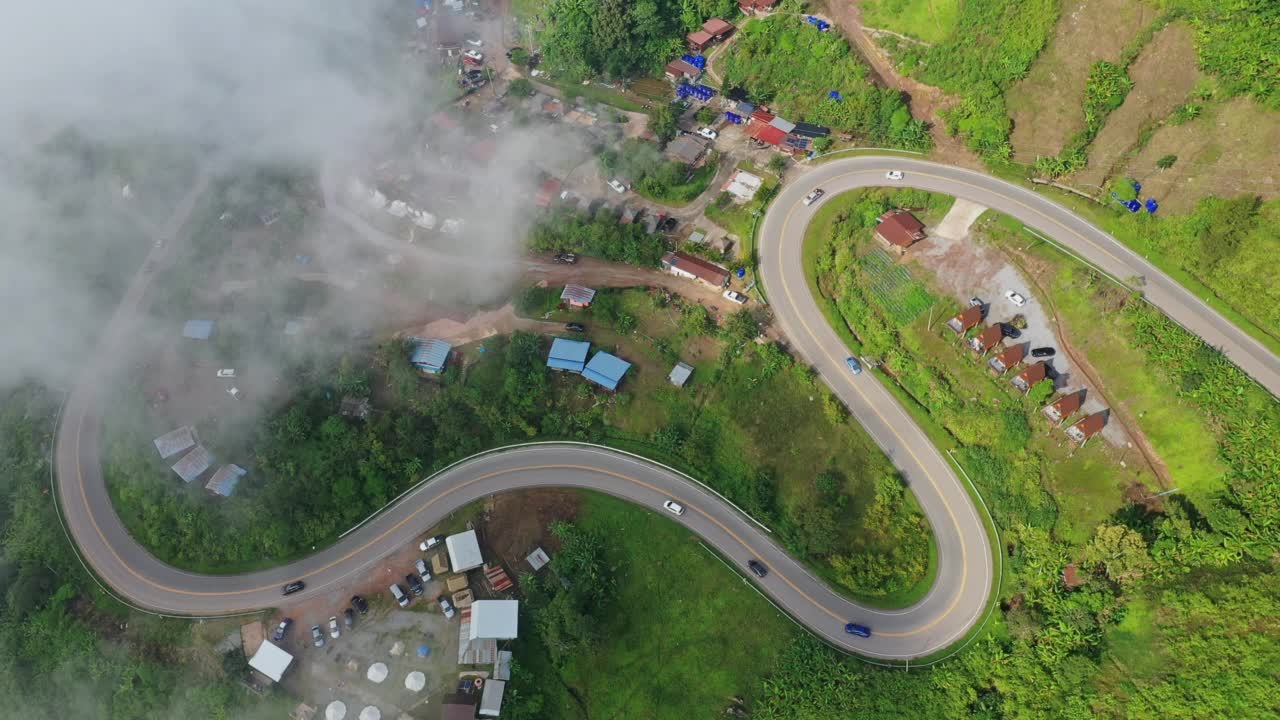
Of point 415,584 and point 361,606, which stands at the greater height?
point 415,584

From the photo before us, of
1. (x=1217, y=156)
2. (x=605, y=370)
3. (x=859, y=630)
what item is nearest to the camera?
(x=859, y=630)

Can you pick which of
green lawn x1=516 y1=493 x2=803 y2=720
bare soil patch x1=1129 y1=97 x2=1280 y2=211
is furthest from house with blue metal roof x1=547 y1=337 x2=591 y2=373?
bare soil patch x1=1129 y1=97 x2=1280 y2=211

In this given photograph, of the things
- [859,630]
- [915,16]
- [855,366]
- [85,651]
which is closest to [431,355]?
[85,651]

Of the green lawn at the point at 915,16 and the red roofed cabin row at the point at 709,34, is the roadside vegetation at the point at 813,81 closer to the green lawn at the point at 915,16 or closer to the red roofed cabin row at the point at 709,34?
the red roofed cabin row at the point at 709,34

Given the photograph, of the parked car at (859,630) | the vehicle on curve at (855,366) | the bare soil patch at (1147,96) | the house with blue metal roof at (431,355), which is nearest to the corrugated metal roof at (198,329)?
the house with blue metal roof at (431,355)

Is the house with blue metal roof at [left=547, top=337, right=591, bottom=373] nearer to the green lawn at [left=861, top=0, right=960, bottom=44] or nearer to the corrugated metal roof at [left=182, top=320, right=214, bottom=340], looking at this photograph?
the corrugated metal roof at [left=182, top=320, right=214, bottom=340]

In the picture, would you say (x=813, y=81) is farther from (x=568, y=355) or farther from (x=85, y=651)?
(x=85, y=651)

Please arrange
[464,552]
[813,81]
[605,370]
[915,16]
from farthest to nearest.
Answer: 1. [813,81]
2. [915,16]
3. [605,370]
4. [464,552]
